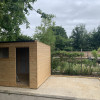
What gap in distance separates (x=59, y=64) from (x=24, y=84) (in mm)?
3325

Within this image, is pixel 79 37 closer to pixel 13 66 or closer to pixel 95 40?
pixel 95 40

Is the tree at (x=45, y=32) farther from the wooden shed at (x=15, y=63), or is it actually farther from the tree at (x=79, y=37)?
the tree at (x=79, y=37)

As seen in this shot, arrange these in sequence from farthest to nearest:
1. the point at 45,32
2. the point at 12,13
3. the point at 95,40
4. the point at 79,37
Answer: the point at 79,37 < the point at 95,40 < the point at 45,32 < the point at 12,13

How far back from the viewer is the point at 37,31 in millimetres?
11680

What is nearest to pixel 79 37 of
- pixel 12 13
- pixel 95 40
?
pixel 95 40

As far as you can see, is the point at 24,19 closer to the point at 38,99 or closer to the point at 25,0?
the point at 25,0

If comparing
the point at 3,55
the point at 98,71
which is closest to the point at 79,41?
the point at 98,71

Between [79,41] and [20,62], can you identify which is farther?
[79,41]

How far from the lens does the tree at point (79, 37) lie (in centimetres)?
2454

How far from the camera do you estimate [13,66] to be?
4.73 m

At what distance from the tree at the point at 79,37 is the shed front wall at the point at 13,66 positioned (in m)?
21.2

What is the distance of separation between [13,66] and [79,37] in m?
23.2

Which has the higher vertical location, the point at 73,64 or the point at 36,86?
the point at 73,64

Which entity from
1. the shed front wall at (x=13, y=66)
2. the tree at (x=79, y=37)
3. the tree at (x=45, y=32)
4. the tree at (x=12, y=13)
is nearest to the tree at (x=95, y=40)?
the tree at (x=79, y=37)
